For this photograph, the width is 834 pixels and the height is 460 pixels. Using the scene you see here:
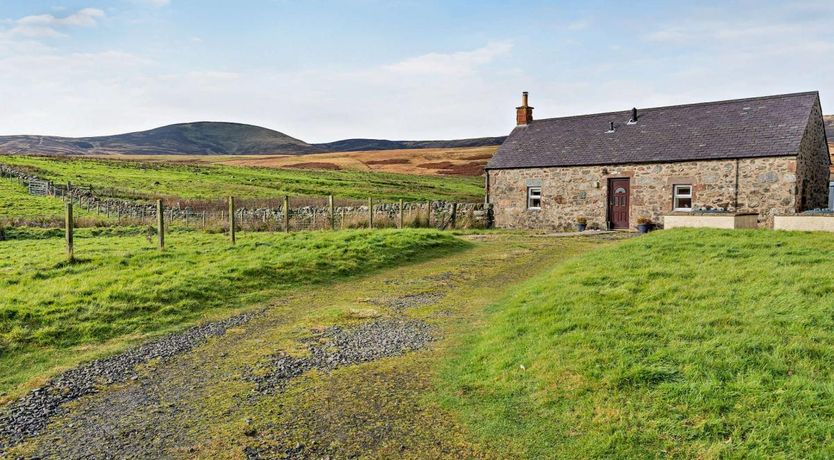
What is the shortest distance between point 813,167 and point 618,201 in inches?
334

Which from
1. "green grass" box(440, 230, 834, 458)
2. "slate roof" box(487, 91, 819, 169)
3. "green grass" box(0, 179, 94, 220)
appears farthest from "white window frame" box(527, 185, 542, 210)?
"green grass" box(0, 179, 94, 220)

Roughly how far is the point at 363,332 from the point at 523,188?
74.2 ft

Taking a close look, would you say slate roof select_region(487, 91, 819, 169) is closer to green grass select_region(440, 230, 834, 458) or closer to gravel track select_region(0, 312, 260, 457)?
green grass select_region(440, 230, 834, 458)

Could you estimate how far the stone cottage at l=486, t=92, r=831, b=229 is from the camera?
22797mm

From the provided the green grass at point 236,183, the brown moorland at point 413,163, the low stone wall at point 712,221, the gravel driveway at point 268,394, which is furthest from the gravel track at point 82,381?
the brown moorland at point 413,163

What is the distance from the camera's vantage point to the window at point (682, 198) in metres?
24.6

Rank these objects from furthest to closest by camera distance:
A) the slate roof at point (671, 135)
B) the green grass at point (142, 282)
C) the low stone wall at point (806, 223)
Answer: the slate roof at point (671, 135) < the low stone wall at point (806, 223) < the green grass at point (142, 282)

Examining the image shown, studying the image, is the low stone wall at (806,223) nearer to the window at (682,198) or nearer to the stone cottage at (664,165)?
the stone cottage at (664,165)

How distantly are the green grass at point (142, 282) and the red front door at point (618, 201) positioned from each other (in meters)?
12.2

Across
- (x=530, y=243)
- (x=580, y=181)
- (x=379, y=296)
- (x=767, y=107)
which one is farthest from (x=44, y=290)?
(x=767, y=107)

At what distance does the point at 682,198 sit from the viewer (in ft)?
81.5

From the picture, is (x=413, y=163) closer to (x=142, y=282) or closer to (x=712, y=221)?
(x=712, y=221)

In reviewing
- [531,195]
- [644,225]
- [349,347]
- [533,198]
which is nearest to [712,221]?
[644,225]

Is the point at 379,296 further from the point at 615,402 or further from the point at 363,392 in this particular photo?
the point at 615,402
